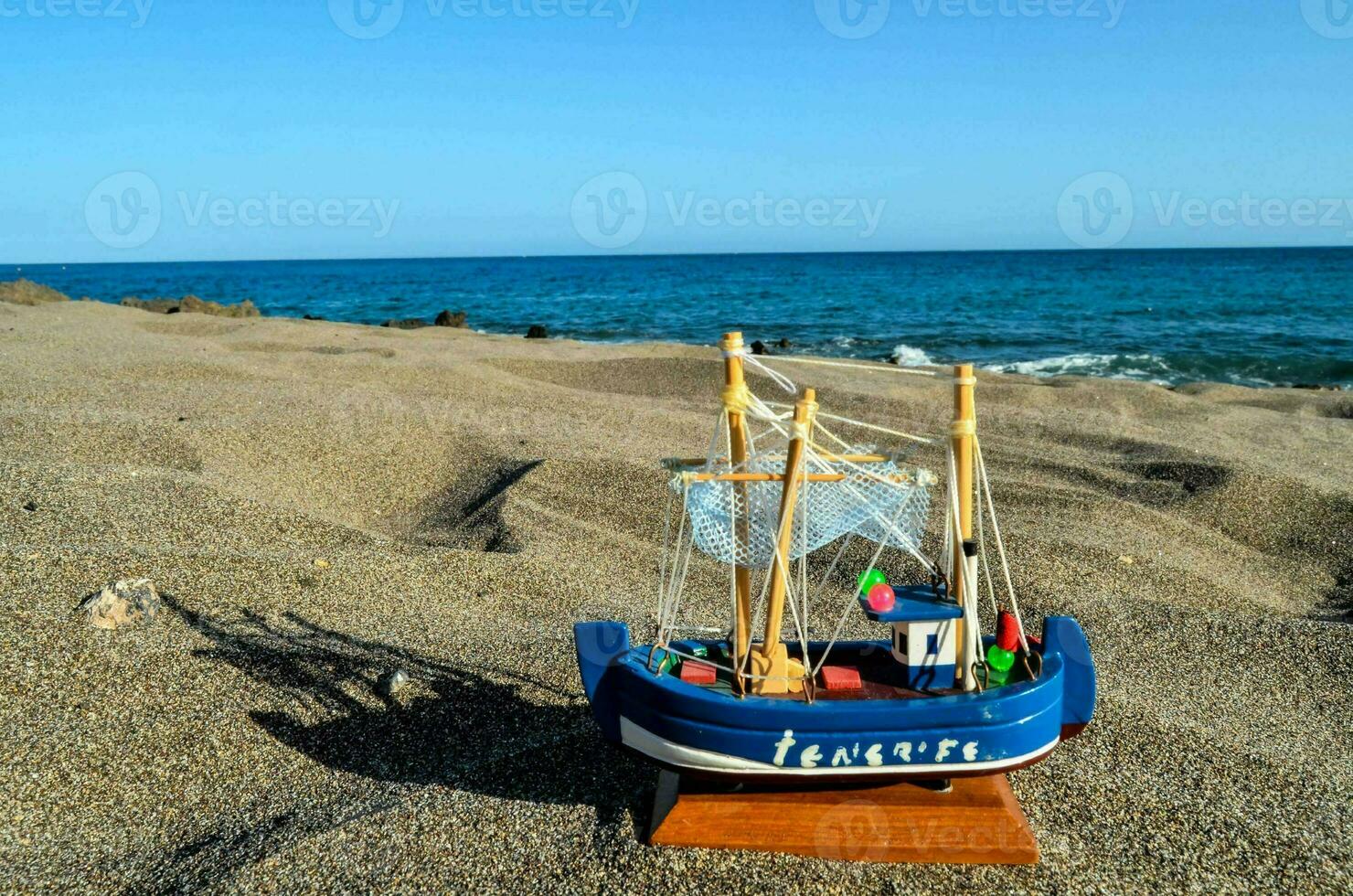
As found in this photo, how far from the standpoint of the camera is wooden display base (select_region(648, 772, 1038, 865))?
4.57m

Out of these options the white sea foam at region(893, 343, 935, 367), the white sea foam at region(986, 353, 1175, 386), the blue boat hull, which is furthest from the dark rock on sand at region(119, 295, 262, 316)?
the blue boat hull

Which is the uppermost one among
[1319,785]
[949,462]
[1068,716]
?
[949,462]

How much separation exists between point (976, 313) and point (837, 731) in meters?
38.3

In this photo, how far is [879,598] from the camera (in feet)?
15.0

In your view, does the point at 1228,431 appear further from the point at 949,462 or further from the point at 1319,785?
the point at 949,462

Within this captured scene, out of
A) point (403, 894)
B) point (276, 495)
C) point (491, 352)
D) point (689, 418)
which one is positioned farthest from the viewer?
point (491, 352)

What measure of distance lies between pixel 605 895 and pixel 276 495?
651cm

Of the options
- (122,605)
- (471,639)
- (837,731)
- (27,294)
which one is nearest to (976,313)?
(27,294)

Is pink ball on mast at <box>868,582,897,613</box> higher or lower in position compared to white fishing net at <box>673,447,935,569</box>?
lower

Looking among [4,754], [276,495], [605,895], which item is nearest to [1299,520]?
[605,895]

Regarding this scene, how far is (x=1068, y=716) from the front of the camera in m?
4.78

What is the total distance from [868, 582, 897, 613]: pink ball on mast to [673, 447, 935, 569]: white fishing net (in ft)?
1.01

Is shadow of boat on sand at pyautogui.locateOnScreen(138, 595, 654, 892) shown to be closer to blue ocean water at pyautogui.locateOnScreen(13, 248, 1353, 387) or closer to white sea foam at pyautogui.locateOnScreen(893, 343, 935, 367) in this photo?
white sea foam at pyautogui.locateOnScreen(893, 343, 935, 367)

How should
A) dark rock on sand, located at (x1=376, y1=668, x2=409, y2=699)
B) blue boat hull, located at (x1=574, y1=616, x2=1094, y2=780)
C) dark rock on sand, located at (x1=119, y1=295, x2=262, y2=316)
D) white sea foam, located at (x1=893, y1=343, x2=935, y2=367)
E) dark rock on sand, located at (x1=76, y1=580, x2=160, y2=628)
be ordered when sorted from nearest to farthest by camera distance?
1. blue boat hull, located at (x1=574, y1=616, x2=1094, y2=780)
2. dark rock on sand, located at (x1=376, y1=668, x2=409, y2=699)
3. dark rock on sand, located at (x1=76, y1=580, x2=160, y2=628)
4. white sea foam, located at (x1=893, y1=343, x2=935, y2=367)
5. dark rock on sand, located at (x1=119, y1=295, x2=262, y2=316)
